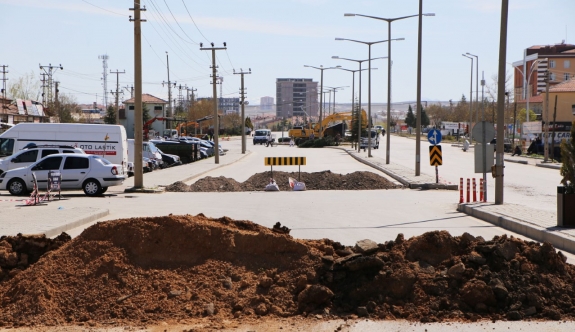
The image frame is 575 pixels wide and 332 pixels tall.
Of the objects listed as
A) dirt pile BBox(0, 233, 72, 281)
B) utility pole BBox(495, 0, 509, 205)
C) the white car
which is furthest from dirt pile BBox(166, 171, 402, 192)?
Result: dirt pile BBox(0, 233, 72, 281)

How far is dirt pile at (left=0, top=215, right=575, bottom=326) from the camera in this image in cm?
812

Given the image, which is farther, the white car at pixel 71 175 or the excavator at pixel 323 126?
the excavator at pixel 323 126

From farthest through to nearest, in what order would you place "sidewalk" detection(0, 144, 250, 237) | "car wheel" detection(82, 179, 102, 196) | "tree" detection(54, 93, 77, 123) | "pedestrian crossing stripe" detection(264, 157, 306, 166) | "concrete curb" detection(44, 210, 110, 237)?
1. "tree" detection(54, 93, 77, 123)
2. "pedestrian crossing stripe" detection(264, 157, 306, 166)
3. "car wheel" detection(82, 179, 102, 196)
4. "sidewalk" detection(0, 144, 250, 237)
5. "concrete curb" detection(44, 210, 110, 237)

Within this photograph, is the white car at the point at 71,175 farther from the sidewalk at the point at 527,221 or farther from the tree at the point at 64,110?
the tree at the point at 64,110

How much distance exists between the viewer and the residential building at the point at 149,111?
10409 cm

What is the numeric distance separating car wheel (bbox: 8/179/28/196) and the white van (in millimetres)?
9991

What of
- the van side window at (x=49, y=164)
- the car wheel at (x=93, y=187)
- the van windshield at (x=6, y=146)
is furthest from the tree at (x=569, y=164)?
the van windshield at (x=6, y=146)

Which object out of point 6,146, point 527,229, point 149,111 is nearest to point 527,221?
point 527,229

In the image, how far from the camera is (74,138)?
122 feet

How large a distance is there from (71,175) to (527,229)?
17197 millimetres

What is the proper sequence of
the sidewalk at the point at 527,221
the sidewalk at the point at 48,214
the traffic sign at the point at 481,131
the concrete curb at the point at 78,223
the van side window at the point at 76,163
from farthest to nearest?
the van side window at the point at 76,163 → the traffic sign at the point at 481,131 → the sidewalk at the point at 48,214 → the concrete curb at the point at 78,223 → the sidewalk at the point at 527,221

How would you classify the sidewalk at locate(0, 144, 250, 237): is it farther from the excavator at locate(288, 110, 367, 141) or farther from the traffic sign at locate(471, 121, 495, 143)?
the excavator at locate(288, 110, 367, 141)

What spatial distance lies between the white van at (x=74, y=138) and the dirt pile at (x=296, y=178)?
7.83 metres

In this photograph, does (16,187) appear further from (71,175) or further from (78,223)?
(78,223)
